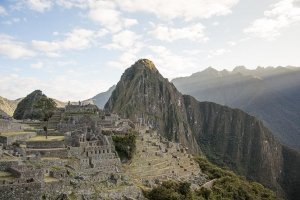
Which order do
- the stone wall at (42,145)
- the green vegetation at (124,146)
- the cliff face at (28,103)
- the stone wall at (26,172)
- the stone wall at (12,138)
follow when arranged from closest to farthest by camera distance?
the stone wall at (26,172)
the stone wall at (12,138)
the stone wall at (42,145)
the green vegetation at (124,146)
the cliff face at (28,103)

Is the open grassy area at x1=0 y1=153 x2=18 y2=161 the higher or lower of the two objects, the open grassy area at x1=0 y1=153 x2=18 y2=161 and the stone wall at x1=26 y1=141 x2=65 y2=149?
the lower

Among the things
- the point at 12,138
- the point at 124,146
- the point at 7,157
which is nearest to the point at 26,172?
the point at 7,157

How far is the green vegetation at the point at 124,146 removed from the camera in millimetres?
47331

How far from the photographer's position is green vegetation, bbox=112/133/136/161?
4733cm

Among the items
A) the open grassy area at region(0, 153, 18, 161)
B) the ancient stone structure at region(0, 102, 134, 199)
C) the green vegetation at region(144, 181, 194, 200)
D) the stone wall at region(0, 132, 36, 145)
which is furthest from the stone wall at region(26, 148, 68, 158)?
the green vegetation at region(144, 181, 194, 200)

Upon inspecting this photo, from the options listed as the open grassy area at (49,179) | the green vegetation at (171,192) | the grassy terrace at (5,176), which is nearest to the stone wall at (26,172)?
the grassy terrace at (5,176)

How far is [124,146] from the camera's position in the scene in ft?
156

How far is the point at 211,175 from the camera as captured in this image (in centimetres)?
7156

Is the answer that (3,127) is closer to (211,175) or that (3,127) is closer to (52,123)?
(52,123)

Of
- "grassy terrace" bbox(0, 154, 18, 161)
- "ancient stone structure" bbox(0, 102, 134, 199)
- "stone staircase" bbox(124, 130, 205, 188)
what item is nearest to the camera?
"ancient stone structure" bbox(0, 102, 134, 199)

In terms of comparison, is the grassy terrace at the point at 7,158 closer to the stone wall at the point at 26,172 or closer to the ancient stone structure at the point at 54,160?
the ancient stone structure at the point at 54,160

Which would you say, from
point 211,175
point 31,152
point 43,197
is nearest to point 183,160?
point 211,175

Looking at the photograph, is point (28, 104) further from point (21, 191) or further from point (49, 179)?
point (21, 191)

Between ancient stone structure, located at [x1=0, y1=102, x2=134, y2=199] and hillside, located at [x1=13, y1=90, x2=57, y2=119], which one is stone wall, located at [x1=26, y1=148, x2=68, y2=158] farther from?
hillside, located at [x1=13, y1=90, x2=57, y2=119]
